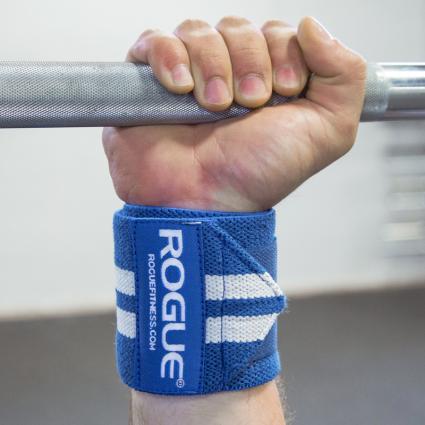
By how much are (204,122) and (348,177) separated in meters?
2.70

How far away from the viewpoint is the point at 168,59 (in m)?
0.57

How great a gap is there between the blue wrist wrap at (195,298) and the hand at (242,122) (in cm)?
3

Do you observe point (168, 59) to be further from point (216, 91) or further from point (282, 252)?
point (282, 252)

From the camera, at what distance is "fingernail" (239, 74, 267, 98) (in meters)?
0.59

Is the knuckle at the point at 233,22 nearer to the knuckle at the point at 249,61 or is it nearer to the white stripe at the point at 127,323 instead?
the knuckle at the point at 249,61

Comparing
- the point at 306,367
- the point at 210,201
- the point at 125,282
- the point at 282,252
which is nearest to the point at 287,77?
the point at 210,201

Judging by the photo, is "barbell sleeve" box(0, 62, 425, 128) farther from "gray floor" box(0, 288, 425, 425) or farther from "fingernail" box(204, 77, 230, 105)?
"gray floor" box(0, 288, 425, 425)

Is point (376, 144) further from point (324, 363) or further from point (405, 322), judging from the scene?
point (324, 363)

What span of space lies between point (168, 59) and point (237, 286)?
0.21 m

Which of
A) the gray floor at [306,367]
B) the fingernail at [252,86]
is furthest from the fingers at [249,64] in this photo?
the gray floor at [306,367]

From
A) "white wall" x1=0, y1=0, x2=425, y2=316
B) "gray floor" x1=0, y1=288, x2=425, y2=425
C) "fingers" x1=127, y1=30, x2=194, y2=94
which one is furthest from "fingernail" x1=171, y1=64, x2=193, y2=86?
"white wall" x1=0, y1=0, x2=425, y2=316

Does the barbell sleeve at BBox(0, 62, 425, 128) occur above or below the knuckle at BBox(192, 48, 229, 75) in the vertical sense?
below

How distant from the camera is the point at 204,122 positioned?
24.2 inches

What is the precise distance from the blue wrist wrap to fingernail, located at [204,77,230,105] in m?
0.11
